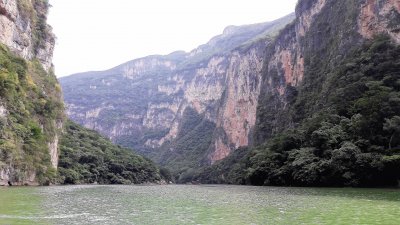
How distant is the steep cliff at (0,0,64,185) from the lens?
54188mm

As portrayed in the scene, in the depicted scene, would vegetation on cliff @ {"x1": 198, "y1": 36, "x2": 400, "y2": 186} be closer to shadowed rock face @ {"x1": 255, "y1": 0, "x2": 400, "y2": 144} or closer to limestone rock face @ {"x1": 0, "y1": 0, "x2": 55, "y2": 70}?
shadowed rock face @ {"x1": 255, "y1": 0, "x2": 400, "y2": 144}

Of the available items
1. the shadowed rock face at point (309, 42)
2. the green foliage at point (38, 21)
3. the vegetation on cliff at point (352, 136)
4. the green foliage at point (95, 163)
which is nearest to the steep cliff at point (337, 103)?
the vegetation on cliff at point (352, 136)

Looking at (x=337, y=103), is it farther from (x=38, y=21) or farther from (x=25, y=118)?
(x=38, y=21)

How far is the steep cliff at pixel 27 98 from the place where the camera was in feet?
178

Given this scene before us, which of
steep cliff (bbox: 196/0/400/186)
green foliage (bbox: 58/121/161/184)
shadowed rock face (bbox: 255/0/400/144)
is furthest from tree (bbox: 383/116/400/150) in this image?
green foliage (bbox: 58/121/161/184)

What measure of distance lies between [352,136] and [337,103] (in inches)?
569

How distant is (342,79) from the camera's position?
71.3m

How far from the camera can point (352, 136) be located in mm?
52531

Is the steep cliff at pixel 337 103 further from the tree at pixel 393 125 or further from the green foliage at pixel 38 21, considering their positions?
the green foliage at pixel 38 21

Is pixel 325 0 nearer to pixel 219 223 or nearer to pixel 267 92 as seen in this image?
pixel 267 92

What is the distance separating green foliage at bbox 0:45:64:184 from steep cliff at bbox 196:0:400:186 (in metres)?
34.3

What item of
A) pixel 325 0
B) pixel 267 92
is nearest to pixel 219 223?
pixel 325 0

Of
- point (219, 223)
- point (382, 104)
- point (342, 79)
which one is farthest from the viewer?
point (342, 79)

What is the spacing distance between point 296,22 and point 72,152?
235 ft
